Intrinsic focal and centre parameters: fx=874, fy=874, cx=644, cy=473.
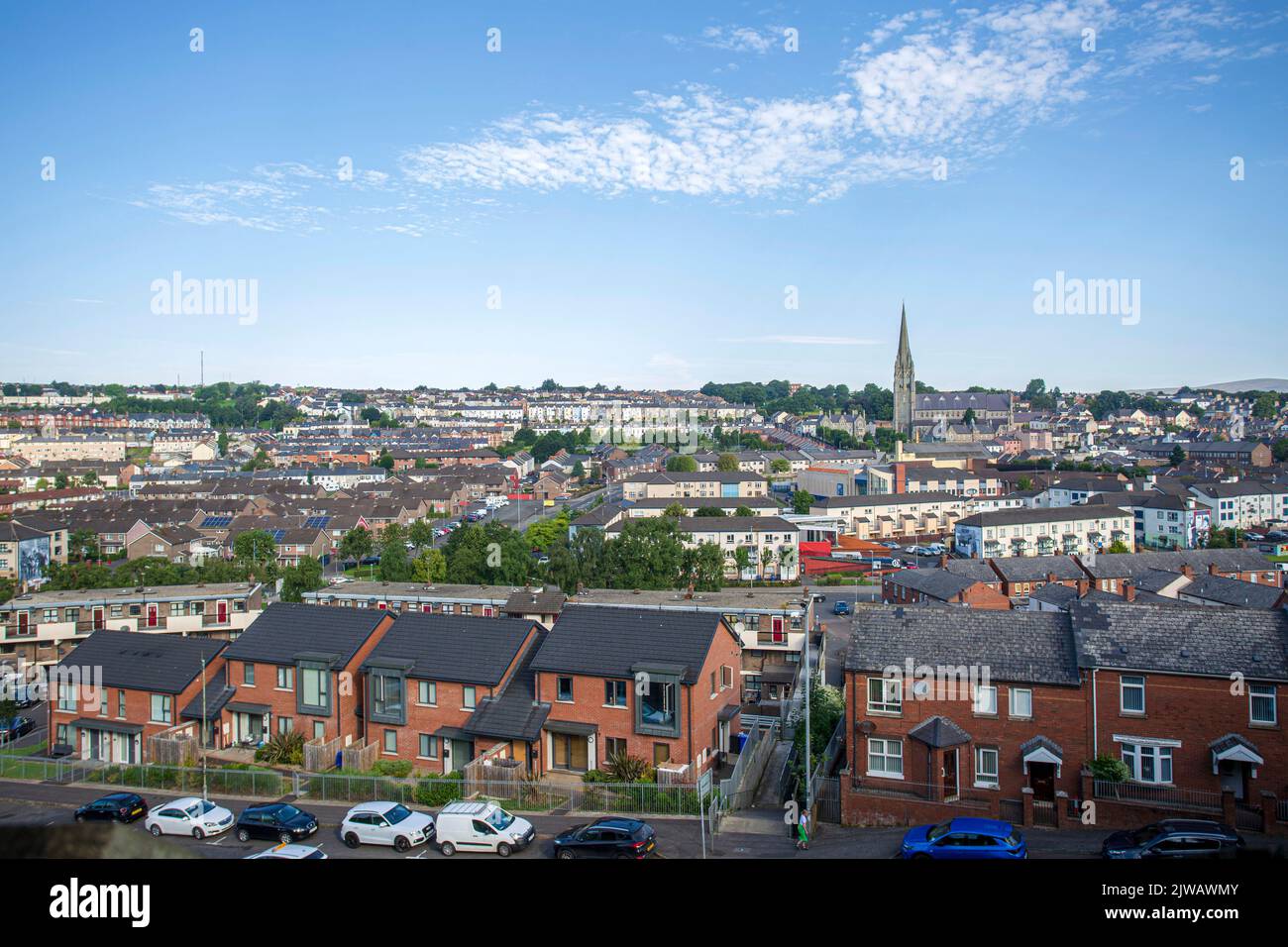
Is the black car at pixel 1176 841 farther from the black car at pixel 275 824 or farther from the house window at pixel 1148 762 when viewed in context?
the black car at pixel 275 824

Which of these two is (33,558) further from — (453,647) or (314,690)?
(453,647)

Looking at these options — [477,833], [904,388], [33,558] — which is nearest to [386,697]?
[477,833]

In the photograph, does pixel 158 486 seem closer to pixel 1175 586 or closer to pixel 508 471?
pixel 508 471

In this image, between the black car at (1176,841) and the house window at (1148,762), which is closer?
the black car at (1176,841)

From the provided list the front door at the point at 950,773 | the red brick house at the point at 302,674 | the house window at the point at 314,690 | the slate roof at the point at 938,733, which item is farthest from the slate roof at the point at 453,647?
the front door at the point at 950,773

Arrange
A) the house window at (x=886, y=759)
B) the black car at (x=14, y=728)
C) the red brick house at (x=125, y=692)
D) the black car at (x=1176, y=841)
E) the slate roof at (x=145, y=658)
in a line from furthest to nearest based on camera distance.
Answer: the black car at (x=14, y=728), the slate roof at (x=145, y=658), the red brick house at (x=125, y=692), the house window at (x=886, y=759), the black car at (x=1176, y=841)

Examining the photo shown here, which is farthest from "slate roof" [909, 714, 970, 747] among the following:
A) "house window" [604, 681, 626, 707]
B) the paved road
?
"house window" [604, 681, 626, 707]

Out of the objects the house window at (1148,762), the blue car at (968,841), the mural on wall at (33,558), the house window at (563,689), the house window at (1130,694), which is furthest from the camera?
the mural on wall at (33,558)
